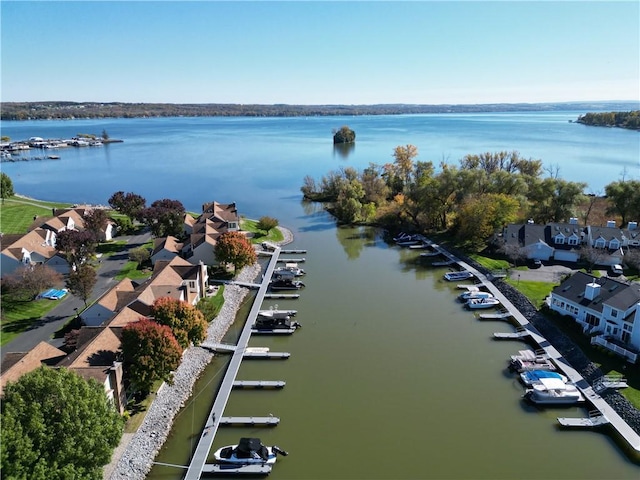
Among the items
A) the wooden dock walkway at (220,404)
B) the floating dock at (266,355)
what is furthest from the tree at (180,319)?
the floating dock at (266,355)

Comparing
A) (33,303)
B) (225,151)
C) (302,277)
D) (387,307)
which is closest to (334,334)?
(387,307)

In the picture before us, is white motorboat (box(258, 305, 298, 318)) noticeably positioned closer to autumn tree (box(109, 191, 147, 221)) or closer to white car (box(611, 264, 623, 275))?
autumn tree (box(109, 191, 147, 221))

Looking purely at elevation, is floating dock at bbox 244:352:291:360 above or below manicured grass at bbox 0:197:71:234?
below

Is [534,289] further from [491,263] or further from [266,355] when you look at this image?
[266,355]

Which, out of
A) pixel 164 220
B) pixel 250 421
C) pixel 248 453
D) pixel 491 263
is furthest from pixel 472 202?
pixel 248 453

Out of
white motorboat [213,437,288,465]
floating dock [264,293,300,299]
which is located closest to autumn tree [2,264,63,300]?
floating dock [264,293,300,299]

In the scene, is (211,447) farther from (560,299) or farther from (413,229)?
(413,229)
